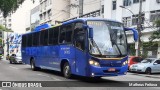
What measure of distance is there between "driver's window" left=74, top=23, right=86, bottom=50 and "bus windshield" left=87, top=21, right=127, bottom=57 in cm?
58

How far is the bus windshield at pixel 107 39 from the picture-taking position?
15.1m

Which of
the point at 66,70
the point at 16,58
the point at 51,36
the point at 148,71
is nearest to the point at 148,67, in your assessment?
the point at 148,71

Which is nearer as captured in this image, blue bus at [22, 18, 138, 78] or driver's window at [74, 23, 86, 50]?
blue bus at [22, 18, 138, 78]

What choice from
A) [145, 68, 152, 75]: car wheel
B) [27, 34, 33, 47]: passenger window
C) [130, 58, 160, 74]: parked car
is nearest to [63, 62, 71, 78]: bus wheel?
[27, 34, 33, 47]: passenger window

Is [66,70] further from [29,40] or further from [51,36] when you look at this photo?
[29,40]

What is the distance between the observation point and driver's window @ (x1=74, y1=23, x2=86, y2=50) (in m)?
15.7

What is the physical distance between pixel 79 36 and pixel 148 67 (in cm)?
1293

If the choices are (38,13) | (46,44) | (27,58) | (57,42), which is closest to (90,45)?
(57,42)

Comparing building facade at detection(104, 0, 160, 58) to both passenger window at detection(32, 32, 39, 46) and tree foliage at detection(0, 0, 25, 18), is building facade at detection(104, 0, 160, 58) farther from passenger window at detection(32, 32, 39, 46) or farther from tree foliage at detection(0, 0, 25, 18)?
passenger window at detection(32, 32, 39, 46)

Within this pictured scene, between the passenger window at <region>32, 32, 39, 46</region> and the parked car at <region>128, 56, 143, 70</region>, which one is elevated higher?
the passenger window at <region>32, 32, 39, 46</region>

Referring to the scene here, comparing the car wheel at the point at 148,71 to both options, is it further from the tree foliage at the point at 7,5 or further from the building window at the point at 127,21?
the building window at the point at 127,21

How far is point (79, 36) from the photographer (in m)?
16.1

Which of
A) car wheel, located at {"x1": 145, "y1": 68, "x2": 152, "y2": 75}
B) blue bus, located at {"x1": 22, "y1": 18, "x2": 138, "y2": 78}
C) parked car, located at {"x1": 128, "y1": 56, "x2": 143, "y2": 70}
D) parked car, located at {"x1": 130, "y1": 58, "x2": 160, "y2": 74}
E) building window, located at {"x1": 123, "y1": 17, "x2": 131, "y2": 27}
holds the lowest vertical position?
car wheel, located at {"x1": 145, "y1": 68, "x2": 152, "y2": 75}

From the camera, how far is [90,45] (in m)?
15.2
